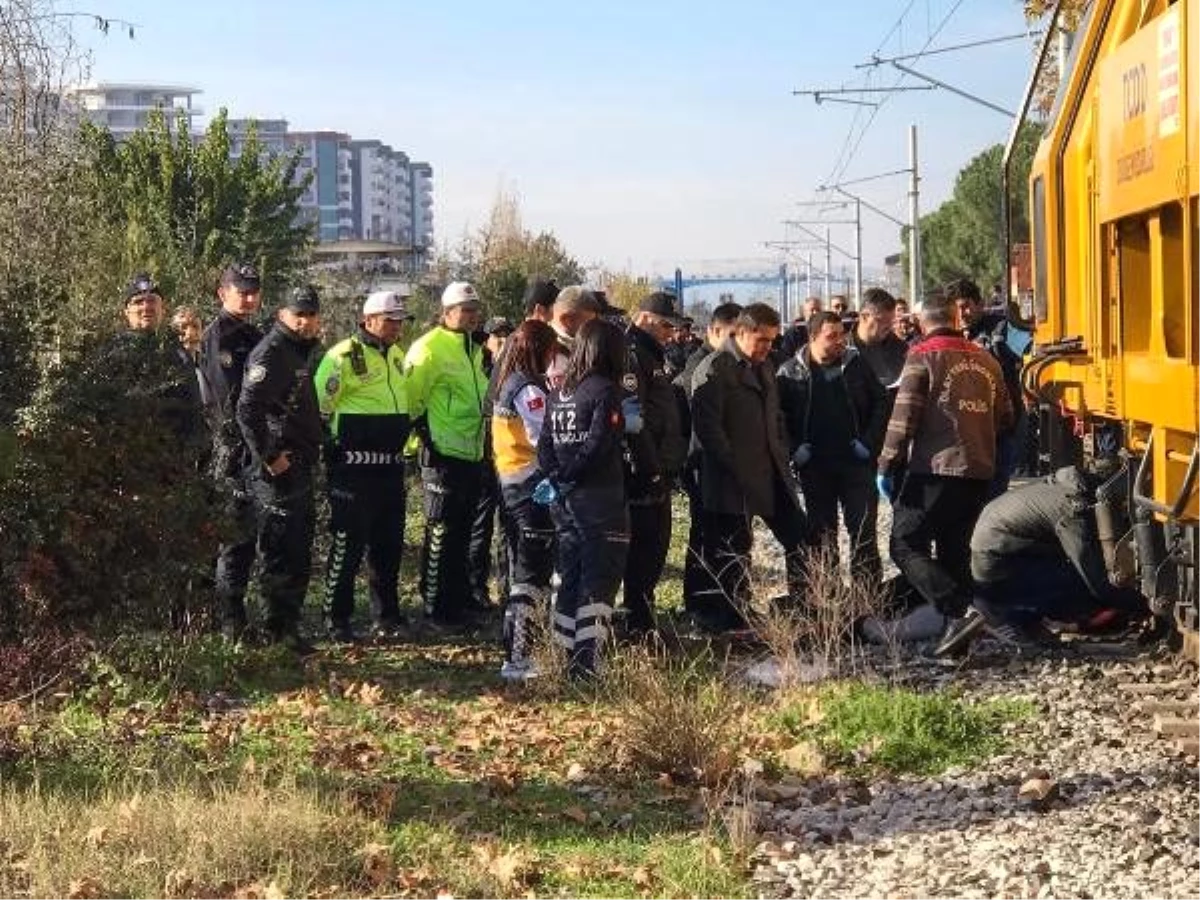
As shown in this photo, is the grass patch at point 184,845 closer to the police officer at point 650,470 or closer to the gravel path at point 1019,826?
the gravel path at point 1019,826

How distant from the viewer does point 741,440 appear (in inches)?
407

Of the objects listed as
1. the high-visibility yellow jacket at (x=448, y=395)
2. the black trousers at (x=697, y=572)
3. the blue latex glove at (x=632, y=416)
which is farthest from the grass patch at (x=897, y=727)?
the high-visibility yellow jacket at (x=448, y=395)

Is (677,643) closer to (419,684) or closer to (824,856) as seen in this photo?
(419,684)

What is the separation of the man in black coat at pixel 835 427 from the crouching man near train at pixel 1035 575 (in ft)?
3.78

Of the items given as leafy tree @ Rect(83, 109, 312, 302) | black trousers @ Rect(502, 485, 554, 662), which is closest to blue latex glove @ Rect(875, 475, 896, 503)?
black trousers @ Rect(502, 485, 554, 662)

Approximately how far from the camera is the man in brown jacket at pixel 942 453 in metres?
9.55

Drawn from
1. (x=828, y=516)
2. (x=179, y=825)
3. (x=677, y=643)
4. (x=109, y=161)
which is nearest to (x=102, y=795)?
(x=179, y=825)

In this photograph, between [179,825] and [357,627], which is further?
[357,627]

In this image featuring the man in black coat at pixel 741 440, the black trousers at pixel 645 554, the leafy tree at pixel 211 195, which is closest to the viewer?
the black trousers at pixel 645 554

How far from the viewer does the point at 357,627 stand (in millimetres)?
10719

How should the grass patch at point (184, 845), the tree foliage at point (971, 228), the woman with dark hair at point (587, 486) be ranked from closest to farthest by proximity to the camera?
the grass patch at point (184, 845) → the woman with dark hair at point (587, 486) → the tree foliage at point (971, 228)

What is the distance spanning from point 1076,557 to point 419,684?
341cm

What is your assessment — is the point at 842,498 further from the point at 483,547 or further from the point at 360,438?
the point at 360,438

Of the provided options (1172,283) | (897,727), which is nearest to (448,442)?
(897,727)
